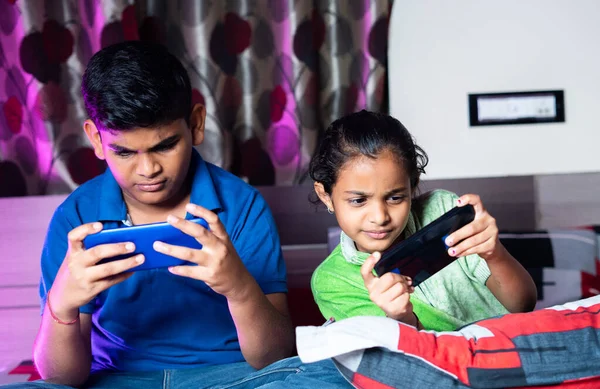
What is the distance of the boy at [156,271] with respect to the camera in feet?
4.01

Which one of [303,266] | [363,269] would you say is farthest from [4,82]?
[363,269]

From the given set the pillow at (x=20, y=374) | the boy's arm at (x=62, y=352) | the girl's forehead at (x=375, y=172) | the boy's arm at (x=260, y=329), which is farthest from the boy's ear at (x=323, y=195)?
the pillow at (x=20, y=374)

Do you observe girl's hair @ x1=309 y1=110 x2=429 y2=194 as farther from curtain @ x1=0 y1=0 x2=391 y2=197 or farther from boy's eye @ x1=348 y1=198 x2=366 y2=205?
curtain @ x1=0 y1=0 x2=391 y2=197

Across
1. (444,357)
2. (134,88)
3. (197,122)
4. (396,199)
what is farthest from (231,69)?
(444,357)

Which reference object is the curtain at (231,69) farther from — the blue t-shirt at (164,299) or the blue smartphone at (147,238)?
the blue smartphone at (147,238)

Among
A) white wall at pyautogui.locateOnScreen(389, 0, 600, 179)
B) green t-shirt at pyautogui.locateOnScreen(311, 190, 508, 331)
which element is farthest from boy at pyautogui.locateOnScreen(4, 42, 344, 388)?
white wall at pyautogui.locateOnScreen(389, 0, 600, 179)

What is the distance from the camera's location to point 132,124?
4.38 ft

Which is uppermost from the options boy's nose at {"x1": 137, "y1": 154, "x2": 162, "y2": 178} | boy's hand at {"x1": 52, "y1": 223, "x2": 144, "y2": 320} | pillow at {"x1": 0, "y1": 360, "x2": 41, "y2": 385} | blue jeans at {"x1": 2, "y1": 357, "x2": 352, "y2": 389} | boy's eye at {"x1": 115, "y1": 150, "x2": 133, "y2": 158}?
boy's eye at {"x1": 115, "y1": 150, "x2": 133, "y2": 158}

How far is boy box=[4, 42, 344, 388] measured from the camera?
122 cm

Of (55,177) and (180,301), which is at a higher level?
(55,177)

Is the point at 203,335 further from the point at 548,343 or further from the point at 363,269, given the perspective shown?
the point at 548,343

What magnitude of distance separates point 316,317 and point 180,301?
617 mm

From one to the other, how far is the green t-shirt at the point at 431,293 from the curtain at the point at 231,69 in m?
0.83

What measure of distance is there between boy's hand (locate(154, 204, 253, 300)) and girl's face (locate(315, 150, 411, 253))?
0.28 metres
